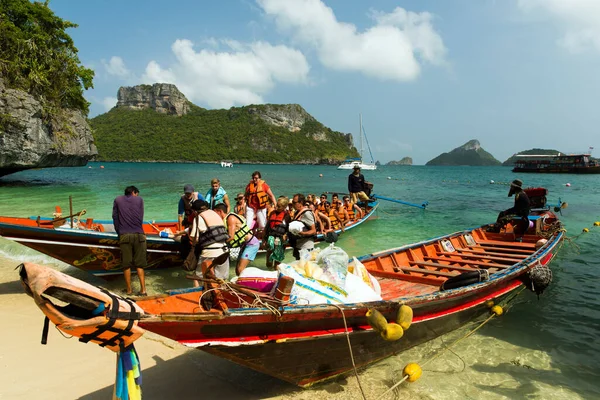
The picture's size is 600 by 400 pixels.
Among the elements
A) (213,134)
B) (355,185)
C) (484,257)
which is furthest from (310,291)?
(213,134)

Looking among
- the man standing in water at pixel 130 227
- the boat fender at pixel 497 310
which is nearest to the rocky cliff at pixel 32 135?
the man standing in water at pixel 130 227

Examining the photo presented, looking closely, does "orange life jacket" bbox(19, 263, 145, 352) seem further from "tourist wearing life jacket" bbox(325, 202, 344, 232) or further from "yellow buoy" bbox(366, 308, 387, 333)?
"tourist wearing life jacket" bbox(325, 202, 344, 232)

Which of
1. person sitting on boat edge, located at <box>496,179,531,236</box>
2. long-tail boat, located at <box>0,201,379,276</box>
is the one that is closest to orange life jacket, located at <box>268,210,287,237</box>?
long-tail boat, located at <box>0,201,379,276</box>

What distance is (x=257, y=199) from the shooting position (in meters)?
8.73

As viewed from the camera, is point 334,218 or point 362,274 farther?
point 334,218

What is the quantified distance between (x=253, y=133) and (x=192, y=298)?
444 ft

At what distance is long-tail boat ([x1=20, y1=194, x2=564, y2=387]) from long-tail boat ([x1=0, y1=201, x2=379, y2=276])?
4.07 m

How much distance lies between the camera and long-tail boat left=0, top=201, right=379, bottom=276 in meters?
6.62

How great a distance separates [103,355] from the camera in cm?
485

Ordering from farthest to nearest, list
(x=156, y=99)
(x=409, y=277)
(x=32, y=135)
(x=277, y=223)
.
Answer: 1. (x=156, y=99)
2. (x=32, y=135)
3. (x=277, y=223)
4. (x=409, y=277)

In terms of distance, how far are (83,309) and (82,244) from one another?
5.14 metres

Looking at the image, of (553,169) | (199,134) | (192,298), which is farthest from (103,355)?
(199,134)

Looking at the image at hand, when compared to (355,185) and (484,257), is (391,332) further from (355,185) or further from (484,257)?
(355,185)

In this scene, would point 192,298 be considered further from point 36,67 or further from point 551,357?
point 36,67
